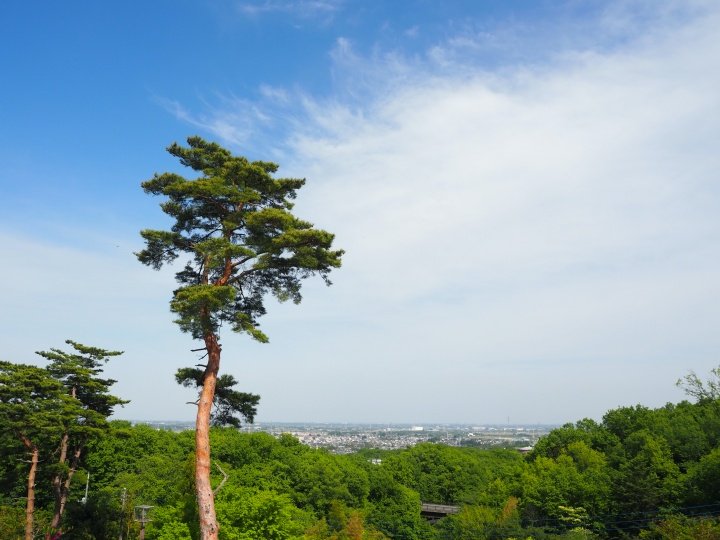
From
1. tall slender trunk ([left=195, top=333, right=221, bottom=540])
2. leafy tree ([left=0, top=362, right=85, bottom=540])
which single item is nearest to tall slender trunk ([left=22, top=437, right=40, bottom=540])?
leafy tree ([left=0, top=362, right=85, bottom=540])

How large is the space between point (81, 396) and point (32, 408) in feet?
9.14

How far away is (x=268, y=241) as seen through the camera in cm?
1346

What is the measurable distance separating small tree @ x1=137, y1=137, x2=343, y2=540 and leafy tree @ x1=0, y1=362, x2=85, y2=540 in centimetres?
1441

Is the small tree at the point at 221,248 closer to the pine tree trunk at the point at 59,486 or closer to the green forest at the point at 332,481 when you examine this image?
the green forest at the point at 332,481

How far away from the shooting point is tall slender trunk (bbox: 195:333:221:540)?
1209 centimetres

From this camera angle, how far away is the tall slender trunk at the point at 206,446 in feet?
39.7

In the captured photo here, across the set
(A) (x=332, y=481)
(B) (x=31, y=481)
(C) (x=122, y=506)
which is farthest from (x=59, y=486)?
(A) (x=332, y=481)

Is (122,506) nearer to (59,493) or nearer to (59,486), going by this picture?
(59,493)

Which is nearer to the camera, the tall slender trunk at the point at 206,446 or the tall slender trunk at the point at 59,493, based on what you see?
the tall slender trunk at the point at 206,446

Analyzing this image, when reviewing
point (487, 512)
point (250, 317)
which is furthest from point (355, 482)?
point (250, 317)

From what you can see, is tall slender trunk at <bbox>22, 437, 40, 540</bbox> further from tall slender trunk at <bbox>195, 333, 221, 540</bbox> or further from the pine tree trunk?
tall slender trunk at <bbox>195, 333, 221, 540</bbox>

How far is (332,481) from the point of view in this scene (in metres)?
43.1

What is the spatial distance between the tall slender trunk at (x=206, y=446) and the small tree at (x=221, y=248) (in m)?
0.02

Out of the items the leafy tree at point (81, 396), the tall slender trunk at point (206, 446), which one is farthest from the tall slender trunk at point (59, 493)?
the tall slender trunk at point (206, 446)
